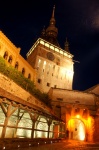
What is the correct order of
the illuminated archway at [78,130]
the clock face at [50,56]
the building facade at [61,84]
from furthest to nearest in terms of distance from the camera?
the clock face at [50,56] → the illuminated archway at [78,130] → the building facade at [61,84]

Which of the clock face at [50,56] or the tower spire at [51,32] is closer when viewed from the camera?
the clock face at [50,56]

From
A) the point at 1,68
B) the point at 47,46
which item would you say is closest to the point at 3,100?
the point at 1,68

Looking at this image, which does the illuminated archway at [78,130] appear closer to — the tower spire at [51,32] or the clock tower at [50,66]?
the clock tower at [50,66]

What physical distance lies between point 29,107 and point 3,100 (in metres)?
3.30

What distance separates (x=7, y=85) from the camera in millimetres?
16703

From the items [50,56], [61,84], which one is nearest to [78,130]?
[61,84]

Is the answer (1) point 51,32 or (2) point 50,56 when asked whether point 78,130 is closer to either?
(2) point 50,56

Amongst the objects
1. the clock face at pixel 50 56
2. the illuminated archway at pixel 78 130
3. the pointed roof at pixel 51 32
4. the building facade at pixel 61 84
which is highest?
the pointed roof at pixel 51 32

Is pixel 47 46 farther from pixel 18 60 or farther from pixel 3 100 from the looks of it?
pixel 3 100

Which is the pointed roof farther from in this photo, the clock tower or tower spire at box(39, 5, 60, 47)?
Answer: the clock tower

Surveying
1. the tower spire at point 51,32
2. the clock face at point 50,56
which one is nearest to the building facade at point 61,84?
the clock face at point 50,56

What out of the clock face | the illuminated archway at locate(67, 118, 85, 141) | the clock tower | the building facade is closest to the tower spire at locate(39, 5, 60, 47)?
the building facade

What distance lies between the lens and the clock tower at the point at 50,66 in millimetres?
44047

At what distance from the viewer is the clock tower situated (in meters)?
44.0
